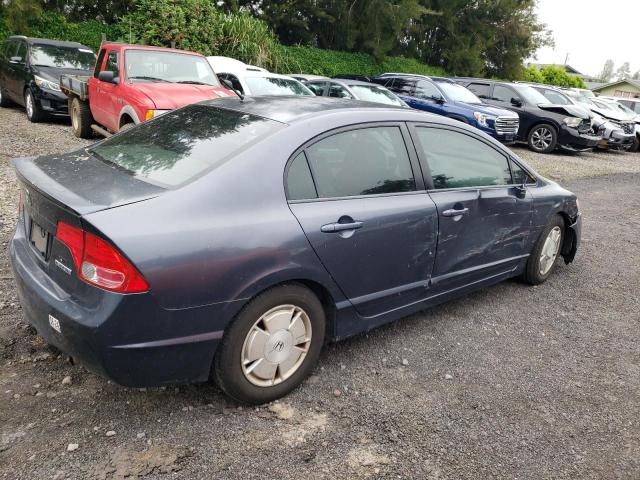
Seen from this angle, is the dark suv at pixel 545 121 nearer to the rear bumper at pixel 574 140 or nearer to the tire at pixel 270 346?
the rear bumper at pixel 574 140

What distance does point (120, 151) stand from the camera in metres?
3.17

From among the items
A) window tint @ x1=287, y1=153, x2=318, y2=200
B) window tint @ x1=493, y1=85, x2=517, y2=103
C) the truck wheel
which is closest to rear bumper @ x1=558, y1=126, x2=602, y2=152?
window tint @ x1=493, y1=85, x2=517, y2=103

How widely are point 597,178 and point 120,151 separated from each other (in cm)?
1122

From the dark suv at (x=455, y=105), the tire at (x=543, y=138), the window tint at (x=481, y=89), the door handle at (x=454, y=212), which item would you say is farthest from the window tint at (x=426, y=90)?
the door handle at (x=454, y=212)

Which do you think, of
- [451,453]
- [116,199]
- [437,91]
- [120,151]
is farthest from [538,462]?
[437,91]

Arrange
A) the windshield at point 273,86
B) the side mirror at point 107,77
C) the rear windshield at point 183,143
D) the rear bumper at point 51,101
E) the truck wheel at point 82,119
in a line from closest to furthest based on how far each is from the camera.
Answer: the rear windshield at point 183,143
the side mirror at point 107,77
the truck wheel at point 82,119
the windshield at point 273,86
the rear bumper at point 51,101

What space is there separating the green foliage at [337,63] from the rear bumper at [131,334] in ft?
58.6

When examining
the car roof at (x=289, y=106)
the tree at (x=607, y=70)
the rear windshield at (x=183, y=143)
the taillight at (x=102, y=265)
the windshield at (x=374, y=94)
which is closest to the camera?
the taillight at (x=102, y=265)

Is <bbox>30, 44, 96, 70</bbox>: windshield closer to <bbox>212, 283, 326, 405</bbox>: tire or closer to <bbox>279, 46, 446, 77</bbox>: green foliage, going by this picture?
<bbox>279, 46, 446, 77</bbox>: green foliage

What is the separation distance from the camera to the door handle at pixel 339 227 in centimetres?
284

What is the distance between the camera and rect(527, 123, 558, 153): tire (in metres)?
14.6

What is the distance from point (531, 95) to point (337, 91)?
21.7ft

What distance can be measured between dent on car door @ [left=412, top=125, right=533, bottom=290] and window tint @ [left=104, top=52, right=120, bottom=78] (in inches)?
241

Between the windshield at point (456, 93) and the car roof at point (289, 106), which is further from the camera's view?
the windshield at point (456, 93)
